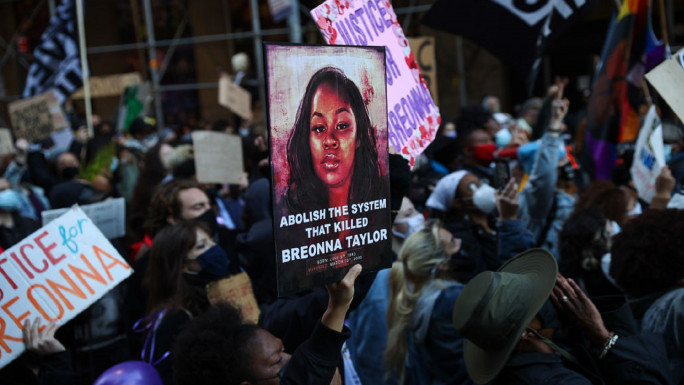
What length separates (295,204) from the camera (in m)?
1.85

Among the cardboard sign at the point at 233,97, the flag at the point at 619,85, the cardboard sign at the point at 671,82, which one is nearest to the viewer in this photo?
the cardboard sign at the point at 671,82

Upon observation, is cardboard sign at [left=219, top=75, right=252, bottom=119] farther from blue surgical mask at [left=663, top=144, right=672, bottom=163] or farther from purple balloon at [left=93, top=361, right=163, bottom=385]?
purple balloon at [left=93, top=361, right=163, bottom=385]

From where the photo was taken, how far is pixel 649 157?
4.48 metres

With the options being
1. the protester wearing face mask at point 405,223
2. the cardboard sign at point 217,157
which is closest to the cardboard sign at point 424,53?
the cardboard sign at point 217,157

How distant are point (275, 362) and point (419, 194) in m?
3.67

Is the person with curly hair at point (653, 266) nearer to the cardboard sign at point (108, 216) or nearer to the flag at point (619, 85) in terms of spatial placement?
the flag at point (619, 85)

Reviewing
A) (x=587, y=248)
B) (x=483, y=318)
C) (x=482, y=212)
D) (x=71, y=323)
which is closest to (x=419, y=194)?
(x=482, y=212)

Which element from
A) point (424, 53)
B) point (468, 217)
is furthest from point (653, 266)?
point (424, 53)

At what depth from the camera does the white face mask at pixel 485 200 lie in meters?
4.20

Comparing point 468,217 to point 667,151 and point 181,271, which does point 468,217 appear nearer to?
point 181,271

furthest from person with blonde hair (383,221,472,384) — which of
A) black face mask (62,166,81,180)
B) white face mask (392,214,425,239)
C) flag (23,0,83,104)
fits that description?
flag (23,0,83,104)

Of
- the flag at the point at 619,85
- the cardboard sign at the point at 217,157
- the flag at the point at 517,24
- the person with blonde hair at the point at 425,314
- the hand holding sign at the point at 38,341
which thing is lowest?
the person with blonde hair at the point at 425,314

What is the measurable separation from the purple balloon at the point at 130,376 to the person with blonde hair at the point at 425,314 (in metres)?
1.19

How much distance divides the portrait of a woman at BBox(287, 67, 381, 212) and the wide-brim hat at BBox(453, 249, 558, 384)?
529 millimetres
